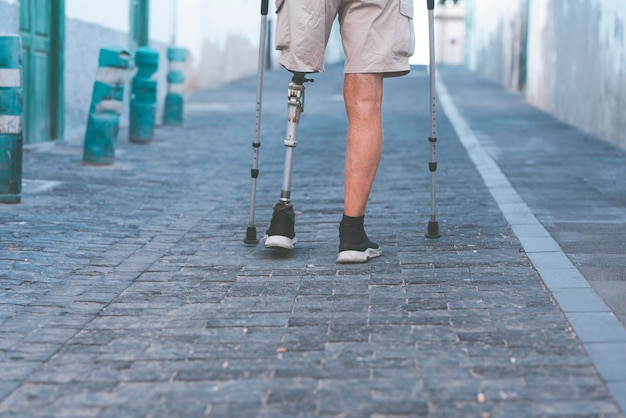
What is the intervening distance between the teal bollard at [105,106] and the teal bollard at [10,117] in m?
2.06

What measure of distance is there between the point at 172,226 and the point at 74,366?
9.44 feet

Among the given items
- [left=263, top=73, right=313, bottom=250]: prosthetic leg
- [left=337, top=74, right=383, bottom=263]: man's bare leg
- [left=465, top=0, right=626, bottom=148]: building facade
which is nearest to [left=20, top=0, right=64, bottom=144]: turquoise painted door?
[left=465, top=0, right=626, bottom=148]: building facade

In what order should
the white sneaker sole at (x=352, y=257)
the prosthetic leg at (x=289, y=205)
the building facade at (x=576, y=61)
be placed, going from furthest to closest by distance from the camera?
the building facade at (x=576, y=61)
the prosthetic leg at (x=289, y=205)
the white sneaker sole at (x=352, y=257)

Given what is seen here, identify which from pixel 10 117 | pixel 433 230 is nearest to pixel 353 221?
pixel 433 230

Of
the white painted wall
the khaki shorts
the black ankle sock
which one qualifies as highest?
the white painted wall

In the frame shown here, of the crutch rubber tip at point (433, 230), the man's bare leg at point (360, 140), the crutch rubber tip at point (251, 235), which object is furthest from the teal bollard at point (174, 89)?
the man's bare leg at point (360, 140)

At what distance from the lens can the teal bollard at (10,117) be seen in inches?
270

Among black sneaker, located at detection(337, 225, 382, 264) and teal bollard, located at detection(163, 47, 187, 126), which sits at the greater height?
teal bollard, located at detection(163, 47, 187, 126)

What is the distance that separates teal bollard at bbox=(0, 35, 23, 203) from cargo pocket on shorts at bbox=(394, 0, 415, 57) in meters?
2.72

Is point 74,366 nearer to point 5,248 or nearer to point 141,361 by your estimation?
point 141,361

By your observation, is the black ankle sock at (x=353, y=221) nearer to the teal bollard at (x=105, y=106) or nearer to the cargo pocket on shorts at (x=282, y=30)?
the cargo pocket on shorts at (x=282, y=30)

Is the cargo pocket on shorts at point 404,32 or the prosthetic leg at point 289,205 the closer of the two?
the cargo pocket on shorts at point 404,32

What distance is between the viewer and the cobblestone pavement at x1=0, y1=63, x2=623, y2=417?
3.15 m

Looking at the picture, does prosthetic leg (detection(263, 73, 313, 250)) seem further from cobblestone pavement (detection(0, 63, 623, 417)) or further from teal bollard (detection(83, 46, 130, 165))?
teal bollard (detection(83, 46, 130, 165))
